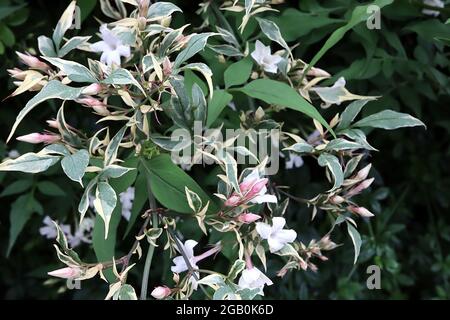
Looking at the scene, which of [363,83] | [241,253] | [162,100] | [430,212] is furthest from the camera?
[430,212]

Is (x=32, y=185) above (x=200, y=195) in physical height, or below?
below

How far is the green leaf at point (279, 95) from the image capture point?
0.88 metres

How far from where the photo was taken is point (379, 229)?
150 centimetres

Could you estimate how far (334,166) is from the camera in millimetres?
935

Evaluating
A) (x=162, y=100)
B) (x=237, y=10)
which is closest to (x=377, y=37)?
(x=237, y=10)

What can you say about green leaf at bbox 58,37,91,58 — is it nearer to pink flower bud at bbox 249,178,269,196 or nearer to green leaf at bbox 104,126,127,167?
green leaf at bbox 104,126,127,167

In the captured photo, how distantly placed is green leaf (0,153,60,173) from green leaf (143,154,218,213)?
162 millimetres

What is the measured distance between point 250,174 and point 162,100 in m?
0.25

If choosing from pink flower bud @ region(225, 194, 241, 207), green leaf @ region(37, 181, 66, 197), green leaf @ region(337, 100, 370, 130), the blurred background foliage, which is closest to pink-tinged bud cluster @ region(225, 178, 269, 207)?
pink flower bud @ region(225, 194, 241, 207)

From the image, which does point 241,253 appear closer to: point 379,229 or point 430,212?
point 379,229

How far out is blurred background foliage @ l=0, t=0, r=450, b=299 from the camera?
1225mm

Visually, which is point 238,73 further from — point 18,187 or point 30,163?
point 18,187

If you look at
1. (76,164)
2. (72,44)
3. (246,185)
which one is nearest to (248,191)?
(246,185)

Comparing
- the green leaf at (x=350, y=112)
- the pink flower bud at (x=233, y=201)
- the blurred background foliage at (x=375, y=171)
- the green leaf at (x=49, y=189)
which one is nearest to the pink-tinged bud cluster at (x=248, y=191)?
the pink flower bud at (x=233, y=201)
